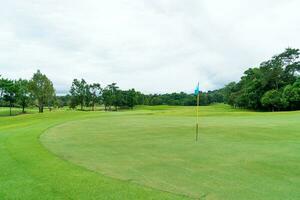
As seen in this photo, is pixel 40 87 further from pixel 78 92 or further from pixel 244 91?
pixel 244 91

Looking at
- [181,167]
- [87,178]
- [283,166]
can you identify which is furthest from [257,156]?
[87,178]

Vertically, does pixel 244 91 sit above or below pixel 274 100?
above

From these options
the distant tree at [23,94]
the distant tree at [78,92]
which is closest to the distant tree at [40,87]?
the distant tree at [23,94]

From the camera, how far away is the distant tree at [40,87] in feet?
189

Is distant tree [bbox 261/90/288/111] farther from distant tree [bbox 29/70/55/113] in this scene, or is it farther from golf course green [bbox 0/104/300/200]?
golf course green [bbox 0/104/300/200]

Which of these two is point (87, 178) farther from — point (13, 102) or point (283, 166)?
point (13, 102)

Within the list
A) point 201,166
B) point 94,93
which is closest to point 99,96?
point 94,93

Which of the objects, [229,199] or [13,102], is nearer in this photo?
[229,199]

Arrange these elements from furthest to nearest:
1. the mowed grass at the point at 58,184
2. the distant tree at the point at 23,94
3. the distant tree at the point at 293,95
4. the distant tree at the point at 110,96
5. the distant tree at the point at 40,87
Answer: the distant tree at the point at 110,96 → the distant tree at the point at 23,94 → the distant tree at the point at 40,87 → the distant tree at the point at 293,95 → the mowed grass at the point at 58,184

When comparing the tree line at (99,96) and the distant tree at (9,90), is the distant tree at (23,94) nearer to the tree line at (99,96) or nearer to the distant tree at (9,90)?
the distant tree at (9,90)

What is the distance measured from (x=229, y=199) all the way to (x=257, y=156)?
13.4 ft

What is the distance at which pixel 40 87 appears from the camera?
58281mm

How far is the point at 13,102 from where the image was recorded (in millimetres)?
62844

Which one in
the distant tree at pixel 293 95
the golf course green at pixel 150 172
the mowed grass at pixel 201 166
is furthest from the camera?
the distant tree at pixel 293 95
